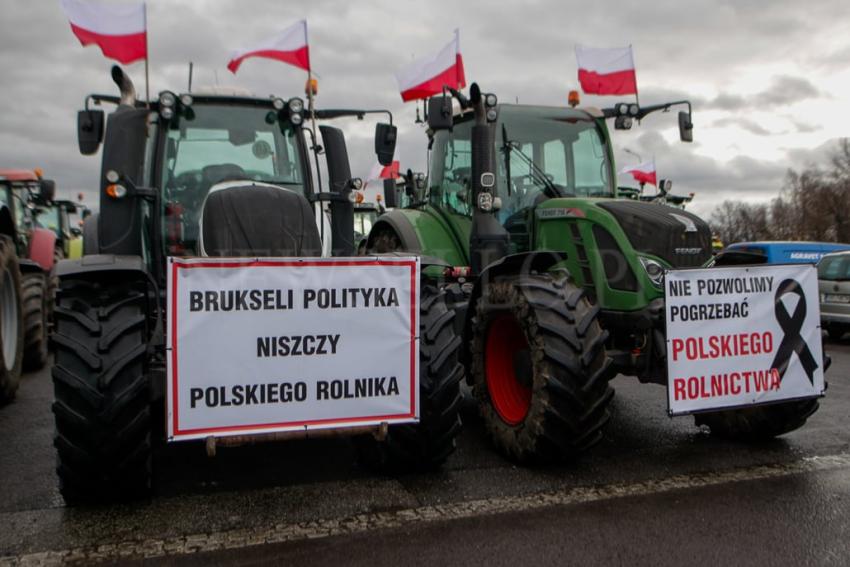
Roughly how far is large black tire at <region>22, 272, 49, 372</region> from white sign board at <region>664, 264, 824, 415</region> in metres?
7.01

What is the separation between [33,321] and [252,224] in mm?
5130

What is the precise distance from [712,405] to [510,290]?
1.51 m

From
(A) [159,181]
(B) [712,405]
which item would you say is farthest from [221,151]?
(B) [712,405]

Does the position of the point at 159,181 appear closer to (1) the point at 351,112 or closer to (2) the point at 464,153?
(1) the point at 351,112

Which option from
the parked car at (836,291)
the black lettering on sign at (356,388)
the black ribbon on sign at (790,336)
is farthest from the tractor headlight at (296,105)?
the parked car at (836,291)

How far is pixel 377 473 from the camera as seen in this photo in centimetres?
471

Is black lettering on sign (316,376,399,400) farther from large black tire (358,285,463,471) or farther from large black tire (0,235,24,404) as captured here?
large black tire (0,235,24,404)

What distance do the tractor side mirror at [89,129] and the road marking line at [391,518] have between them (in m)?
2.73

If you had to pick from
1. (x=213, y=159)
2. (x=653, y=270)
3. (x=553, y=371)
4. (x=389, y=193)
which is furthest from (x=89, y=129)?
(x=389, y=193)

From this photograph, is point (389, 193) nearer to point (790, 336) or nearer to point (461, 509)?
point (790, 336)

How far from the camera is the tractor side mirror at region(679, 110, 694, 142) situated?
22.1ft

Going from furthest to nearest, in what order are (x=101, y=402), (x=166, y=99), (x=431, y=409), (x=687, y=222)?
1. (x=687, y=222)
2. (x=166, y=99)
3. (x=431, y=409)
4. (x=101, y=402)

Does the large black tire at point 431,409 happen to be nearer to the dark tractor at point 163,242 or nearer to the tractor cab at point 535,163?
the dark tractor at point 163,242

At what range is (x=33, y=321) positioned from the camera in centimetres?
837
